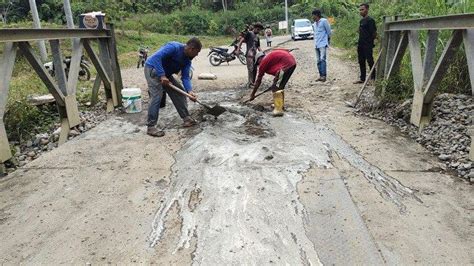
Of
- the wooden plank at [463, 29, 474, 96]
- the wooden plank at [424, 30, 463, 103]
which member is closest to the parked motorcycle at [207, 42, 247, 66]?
the wooden plank at [424, 30, 463, 103]

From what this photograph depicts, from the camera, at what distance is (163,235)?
2.71m

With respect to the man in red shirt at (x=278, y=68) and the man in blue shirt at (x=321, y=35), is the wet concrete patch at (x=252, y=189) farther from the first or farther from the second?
the man in blue shirt at (x=321, y=35)

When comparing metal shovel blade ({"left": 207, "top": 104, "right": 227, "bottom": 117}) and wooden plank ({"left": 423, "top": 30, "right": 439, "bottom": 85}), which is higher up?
wooden plank ({"left": 423, "top": 30, "right": 439, "bottom": 85})

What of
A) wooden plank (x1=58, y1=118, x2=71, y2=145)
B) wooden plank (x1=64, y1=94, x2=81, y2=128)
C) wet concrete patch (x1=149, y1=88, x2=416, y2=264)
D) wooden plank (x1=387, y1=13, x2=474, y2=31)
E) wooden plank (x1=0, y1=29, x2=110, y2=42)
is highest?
wooden plank (x1=0, y1=29, x2=110, y2=42)

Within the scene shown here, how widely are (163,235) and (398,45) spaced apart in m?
4.51

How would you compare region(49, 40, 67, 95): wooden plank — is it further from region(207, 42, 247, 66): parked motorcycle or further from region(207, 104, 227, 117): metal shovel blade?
region(207, 42, 247, 66): parked motorcycle

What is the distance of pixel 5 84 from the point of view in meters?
3.95

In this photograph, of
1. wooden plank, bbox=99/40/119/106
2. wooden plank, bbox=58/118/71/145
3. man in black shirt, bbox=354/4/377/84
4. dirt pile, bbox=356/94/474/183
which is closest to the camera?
dirt pile, bbox=356/94/474/183

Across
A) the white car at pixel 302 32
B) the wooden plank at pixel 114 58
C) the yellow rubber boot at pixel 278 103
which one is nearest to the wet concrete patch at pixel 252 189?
the yellow rubber boot at pixel 278 103

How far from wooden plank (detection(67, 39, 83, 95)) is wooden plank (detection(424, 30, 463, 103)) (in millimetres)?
4588

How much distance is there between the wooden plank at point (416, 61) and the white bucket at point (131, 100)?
4077 millimetres

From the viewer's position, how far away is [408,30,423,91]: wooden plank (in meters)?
4.77

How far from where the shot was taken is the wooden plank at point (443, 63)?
155 inches

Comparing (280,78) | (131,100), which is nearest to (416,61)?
(280,78)
